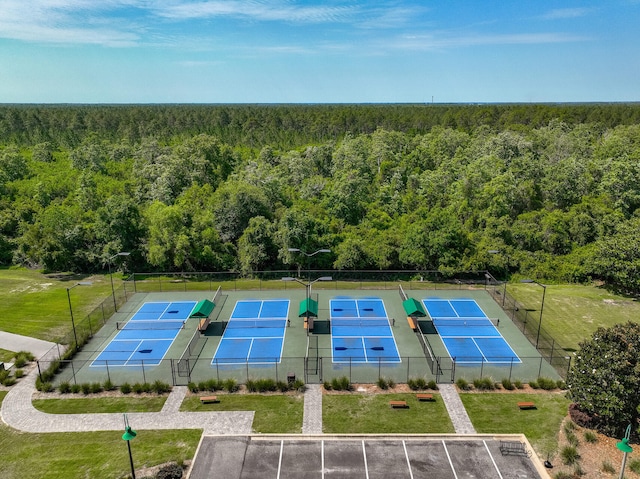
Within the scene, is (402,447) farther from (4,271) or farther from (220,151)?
(220,151)

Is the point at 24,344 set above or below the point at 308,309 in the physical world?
below

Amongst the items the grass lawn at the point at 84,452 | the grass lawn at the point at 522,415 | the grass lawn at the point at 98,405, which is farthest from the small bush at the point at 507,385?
the grass lawn at the point at 98,405

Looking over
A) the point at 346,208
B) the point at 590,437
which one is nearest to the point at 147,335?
the point at 346,208

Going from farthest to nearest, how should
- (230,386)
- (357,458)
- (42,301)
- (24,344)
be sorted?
(42,301), (24,344), (230,386), (357,458)

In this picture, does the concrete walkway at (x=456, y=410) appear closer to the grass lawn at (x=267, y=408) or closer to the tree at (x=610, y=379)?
the tree at (x=610, y=379)

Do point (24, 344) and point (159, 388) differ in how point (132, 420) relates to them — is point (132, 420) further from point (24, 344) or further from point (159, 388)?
point (24, 344)
